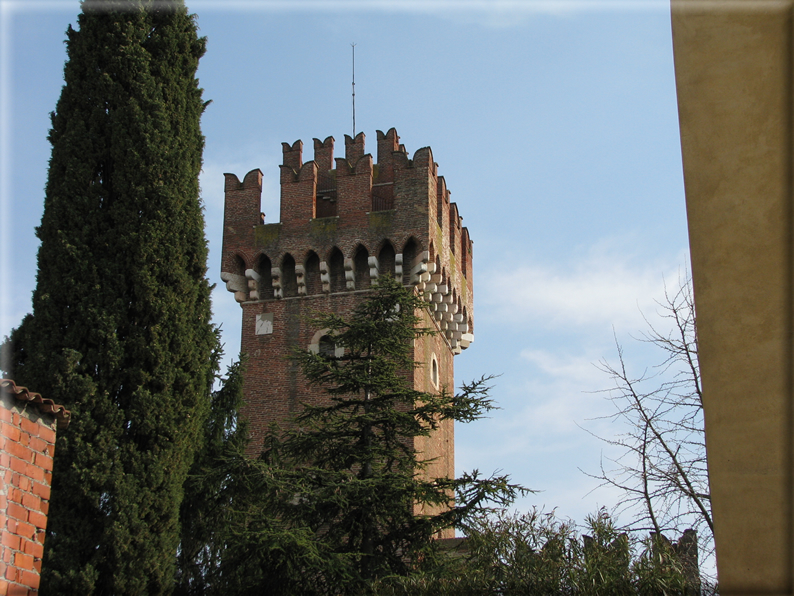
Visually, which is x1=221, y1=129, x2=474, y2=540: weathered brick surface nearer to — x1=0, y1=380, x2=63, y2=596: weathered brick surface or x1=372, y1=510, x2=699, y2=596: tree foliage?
x1=372, y1=510, x2=699, y2=596: tree foliage

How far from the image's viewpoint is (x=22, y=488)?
7359mm

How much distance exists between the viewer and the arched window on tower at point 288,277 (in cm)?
2181

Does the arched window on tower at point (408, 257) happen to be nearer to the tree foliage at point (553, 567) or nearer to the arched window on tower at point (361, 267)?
the arched window on tower at point (361, 267)

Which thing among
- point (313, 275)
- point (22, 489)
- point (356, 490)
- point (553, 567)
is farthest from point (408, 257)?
point (22, 489)

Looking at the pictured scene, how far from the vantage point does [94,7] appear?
47.6ft

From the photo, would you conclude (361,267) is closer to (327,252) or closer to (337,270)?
(337,270)

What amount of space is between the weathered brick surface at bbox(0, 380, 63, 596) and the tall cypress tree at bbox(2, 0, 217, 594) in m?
3.49

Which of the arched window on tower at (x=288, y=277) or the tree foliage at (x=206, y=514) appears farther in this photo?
the arched window on tower at (x=288, y=277)

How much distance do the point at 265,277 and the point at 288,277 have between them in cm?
65

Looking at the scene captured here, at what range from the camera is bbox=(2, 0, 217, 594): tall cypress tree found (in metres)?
11.2

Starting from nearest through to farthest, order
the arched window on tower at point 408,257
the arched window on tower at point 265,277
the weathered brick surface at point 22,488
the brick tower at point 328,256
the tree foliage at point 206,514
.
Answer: the weathered brick surface at point 22,488
the tree foliage at point 206,514
the brick tower at point 328,256
the arched window on tower at point 408,257
the arched window on tower at point 265,277

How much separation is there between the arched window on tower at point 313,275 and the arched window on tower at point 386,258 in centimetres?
164

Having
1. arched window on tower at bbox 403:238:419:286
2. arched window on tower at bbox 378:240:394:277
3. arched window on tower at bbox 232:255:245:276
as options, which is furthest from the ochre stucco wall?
arched window on tower at bbox 232:255:245:276

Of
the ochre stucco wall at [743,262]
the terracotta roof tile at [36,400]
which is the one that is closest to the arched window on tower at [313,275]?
the terracotta roof tile at [36,400]
